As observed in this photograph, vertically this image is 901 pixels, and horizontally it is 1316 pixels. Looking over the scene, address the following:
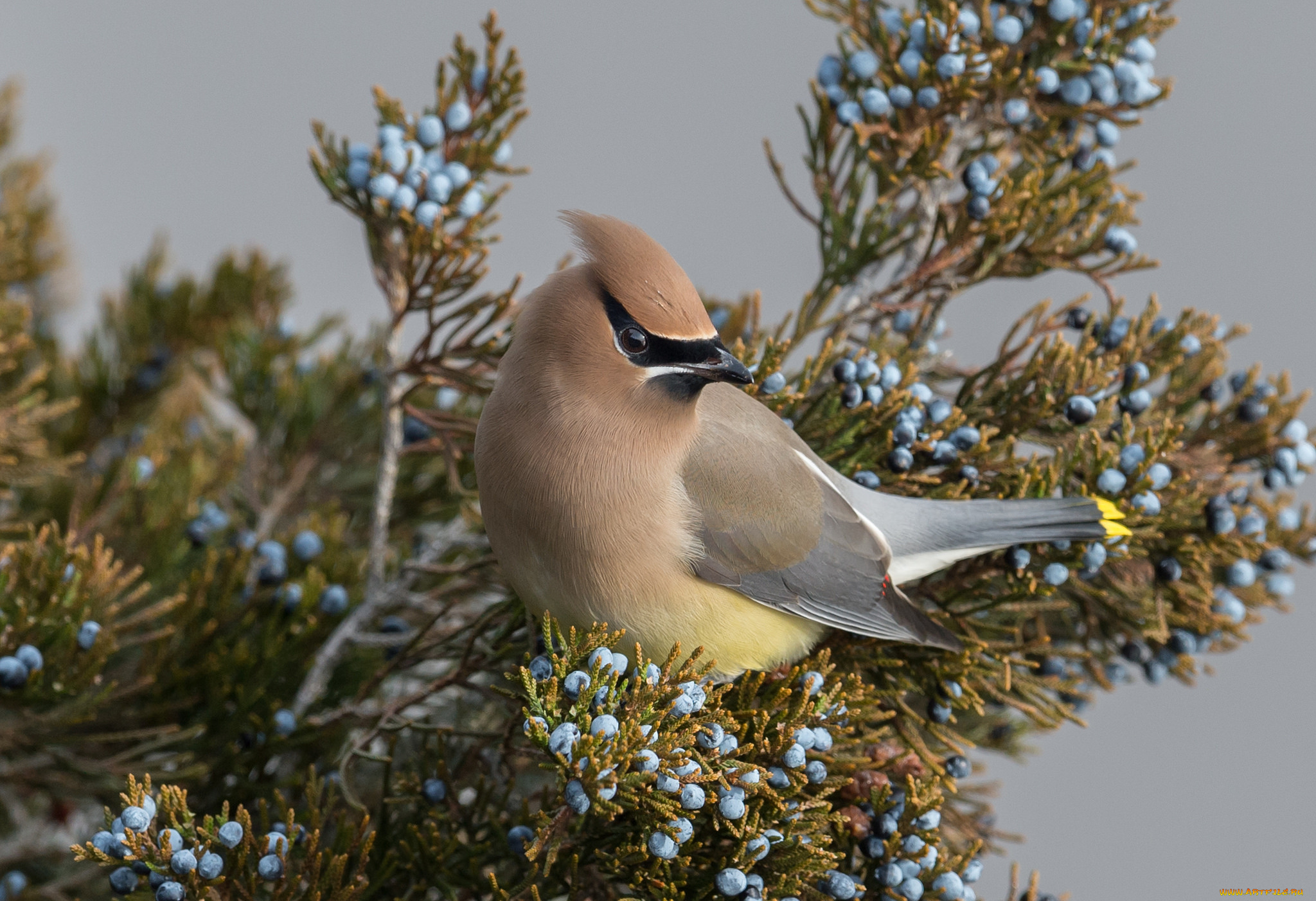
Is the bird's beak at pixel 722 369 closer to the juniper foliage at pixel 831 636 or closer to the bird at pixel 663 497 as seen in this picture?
the bird at pixel 663 497

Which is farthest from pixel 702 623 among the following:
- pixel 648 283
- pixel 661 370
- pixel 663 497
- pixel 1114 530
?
pixel 1114 530

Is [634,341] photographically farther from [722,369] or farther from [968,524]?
[968,524]

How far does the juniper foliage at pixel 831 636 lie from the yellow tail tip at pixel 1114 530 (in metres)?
0.04

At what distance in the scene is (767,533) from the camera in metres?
2.37

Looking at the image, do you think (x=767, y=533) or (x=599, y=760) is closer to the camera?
(x=599, y=760)

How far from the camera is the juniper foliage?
1.99 m

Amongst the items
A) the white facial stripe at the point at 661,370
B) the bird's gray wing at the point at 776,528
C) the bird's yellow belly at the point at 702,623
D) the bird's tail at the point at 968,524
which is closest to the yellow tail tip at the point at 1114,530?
the bird's tail at the point at 968,524

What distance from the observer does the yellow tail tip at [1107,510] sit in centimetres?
221

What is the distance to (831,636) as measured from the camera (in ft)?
8.15

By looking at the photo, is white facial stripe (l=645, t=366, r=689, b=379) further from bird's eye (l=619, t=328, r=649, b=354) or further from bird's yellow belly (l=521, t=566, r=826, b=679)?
bird's yellow belly (l=521, t=566, r=826, b=679)

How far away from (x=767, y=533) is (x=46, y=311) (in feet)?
8.97

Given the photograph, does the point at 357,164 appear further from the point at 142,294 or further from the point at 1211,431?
the point at 1211,431

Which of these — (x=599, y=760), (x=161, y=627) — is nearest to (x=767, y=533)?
(x=599, y=760)

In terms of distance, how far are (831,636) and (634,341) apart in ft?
2.50
